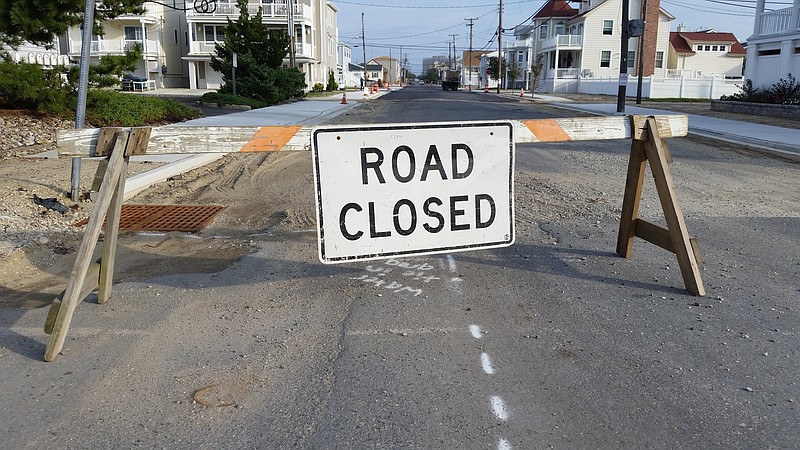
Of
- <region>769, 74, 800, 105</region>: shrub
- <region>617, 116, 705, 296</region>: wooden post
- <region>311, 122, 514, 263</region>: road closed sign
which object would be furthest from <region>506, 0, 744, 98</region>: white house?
<region>311, 122, 514, 263</region>: road closed sign

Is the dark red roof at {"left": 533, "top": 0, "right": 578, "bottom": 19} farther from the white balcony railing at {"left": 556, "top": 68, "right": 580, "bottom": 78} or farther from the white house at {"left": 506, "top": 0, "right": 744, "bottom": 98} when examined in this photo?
the white balcony railing at {"left": 556, "top": 68, "right": 580, "bottom": 78}

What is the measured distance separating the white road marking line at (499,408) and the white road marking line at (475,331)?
0.84m

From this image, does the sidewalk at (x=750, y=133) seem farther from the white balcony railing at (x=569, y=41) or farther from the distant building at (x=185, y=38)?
the white balcony railing at (x=569, y=41)

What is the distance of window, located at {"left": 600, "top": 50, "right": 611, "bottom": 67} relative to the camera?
222ft

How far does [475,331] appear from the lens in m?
4.55

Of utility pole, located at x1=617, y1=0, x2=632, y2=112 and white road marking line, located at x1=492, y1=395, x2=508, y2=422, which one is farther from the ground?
utility pole, located at x1=617, y1=0, x2=632, y2=112

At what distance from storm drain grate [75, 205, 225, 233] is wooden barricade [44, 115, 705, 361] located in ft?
7.26

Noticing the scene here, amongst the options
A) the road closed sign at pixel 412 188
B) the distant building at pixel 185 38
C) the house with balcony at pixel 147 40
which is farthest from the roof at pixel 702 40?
the road closed sign at pixel 412 188

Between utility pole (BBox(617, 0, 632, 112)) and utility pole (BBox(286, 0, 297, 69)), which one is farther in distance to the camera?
utility pole (BBox(286, 0, 297, 69))

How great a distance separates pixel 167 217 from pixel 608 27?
66.3m

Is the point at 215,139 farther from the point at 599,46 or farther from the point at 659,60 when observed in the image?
the point at 659,60

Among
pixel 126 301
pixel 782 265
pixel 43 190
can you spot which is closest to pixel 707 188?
pixel 782 265

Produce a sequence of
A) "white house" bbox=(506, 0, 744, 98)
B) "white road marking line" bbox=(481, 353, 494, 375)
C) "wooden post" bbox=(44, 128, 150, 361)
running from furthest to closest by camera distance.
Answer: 1. "white house" bbox=(506, 0, 744, 98)
2. "wooden post" bbox=(44, 128, 150, 361)
3. "white road marking line" bbox=(481, 353, 494, 375)

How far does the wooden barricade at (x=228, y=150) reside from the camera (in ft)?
14.4
